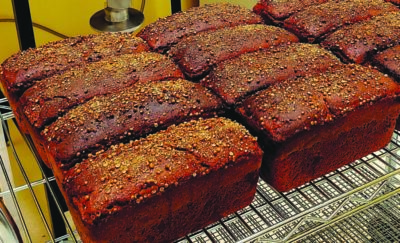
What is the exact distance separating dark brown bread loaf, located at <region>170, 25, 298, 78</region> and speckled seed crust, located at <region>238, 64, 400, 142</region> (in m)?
0.17

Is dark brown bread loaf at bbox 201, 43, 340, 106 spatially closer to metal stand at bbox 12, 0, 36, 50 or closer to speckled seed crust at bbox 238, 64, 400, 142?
speckled seed crust at bbox 238, 64, 400, 142

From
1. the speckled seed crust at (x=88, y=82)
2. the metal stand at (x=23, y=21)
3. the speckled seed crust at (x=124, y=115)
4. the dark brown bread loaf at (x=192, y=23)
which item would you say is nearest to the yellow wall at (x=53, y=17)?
the metal stand at (x=23, y=21)

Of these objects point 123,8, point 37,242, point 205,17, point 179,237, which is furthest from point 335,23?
point 37,242

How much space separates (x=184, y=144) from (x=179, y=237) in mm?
206

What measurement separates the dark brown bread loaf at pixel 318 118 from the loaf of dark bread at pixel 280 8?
337 mm

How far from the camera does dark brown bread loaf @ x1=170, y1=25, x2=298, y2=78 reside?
1.31 meters

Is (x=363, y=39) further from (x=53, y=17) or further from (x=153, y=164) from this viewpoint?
(x=53, y=17)

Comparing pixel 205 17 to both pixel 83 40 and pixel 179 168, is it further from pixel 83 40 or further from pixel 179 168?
pixel 179 168

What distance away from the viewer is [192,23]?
1.46 m

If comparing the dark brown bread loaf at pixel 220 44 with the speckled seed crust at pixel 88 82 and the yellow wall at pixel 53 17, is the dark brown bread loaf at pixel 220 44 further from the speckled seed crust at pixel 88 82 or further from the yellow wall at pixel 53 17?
the yellow wall at pixel 53 17

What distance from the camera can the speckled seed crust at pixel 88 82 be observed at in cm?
118

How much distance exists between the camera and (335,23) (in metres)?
1.45

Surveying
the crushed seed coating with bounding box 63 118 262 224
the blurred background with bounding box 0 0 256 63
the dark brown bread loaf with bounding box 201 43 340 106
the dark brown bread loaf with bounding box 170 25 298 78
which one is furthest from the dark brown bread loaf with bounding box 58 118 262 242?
the blurred background with bounding box 0 0 256 63

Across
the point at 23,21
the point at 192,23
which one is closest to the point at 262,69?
the point at 192,23
